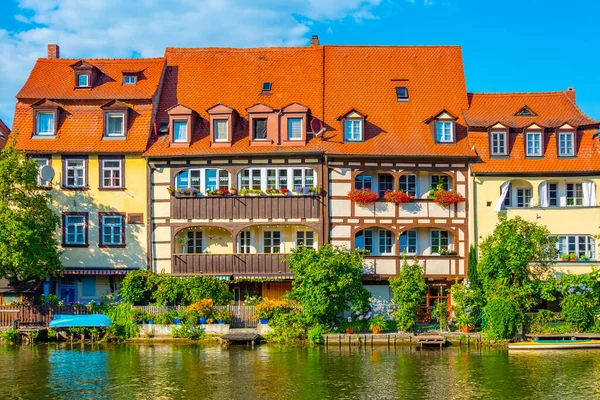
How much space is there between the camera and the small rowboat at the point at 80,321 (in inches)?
1369

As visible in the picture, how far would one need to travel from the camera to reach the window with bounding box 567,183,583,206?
3844 centimetres

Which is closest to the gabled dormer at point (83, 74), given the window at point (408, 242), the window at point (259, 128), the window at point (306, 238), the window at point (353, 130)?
the window at point (259, 128)

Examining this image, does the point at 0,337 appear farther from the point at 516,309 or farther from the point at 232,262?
the point at 516,309

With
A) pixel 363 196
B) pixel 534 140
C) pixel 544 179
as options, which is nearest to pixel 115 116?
pixel 363 196

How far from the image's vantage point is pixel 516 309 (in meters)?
33.6

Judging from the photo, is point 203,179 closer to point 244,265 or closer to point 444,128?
point 244,265

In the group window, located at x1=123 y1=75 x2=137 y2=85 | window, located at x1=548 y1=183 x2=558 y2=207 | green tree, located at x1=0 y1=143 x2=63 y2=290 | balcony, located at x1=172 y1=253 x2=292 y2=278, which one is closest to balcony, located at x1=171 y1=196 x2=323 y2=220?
balcony, located at x1=172 y1=253 x2=292 y2=278

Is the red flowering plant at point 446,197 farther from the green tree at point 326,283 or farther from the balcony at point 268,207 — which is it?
the balcony at point 268,207

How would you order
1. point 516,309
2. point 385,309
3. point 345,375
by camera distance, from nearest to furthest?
point 345,375
point 516,309
point 385,309

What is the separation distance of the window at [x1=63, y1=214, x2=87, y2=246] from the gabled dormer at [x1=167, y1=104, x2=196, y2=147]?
583cm

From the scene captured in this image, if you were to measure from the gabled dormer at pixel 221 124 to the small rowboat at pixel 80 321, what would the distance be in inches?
393

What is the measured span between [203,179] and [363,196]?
791 centimetres

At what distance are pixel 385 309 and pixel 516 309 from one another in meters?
6.37

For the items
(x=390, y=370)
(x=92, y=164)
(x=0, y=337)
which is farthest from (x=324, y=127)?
(x=0, y=337)
